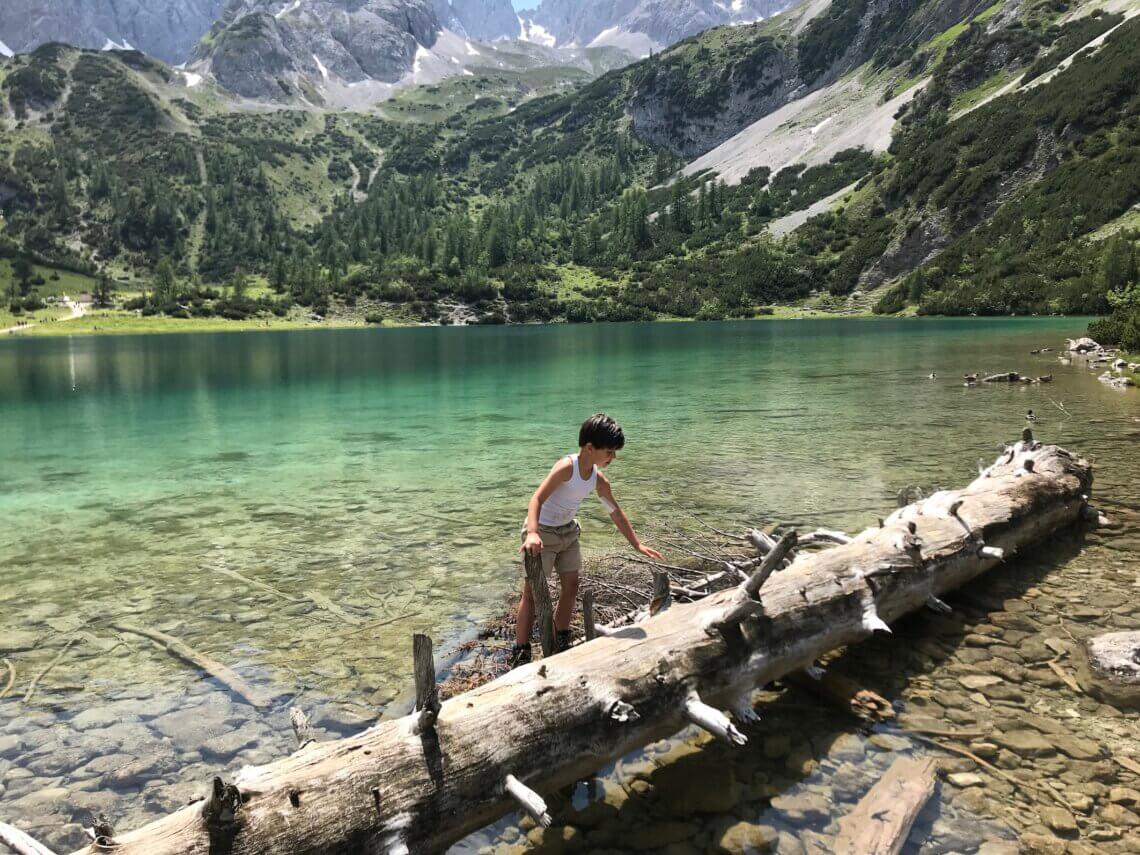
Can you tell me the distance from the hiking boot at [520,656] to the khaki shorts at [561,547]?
4.02 ft

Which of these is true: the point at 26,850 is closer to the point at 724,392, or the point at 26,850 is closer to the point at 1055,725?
the point at 1055,725

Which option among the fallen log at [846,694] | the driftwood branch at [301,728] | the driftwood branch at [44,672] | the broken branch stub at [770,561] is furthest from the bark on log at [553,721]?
the driftwood branch at [44,672]

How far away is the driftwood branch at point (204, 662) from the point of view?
29.4 ft

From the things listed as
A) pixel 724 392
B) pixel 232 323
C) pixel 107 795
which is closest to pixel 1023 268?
pixel 724 392

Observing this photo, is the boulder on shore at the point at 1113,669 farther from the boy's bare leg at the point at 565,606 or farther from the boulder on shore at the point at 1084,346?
the boulder on shore at the point at 1084,346

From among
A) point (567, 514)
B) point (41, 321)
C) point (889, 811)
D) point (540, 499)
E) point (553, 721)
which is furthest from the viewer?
point (41, 321)

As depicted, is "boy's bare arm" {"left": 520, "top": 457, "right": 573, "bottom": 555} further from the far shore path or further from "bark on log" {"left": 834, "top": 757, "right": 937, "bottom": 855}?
the far shore path

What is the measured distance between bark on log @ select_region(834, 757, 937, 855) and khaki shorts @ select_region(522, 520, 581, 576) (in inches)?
154

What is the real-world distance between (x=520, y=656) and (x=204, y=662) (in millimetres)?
4882

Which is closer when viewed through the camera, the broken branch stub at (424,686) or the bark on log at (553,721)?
the bark on log at (553,721)

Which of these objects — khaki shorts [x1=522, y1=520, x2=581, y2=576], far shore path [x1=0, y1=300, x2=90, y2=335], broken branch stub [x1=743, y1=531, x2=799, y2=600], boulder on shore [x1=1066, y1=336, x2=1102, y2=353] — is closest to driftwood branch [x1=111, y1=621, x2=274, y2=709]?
khaki shorts [x1=522, y1=520, x2=581, y2=576]

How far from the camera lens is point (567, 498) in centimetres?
802

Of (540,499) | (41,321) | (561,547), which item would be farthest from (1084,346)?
(41,321)

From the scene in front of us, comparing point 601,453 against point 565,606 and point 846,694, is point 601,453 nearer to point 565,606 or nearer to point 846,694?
point 565,606
